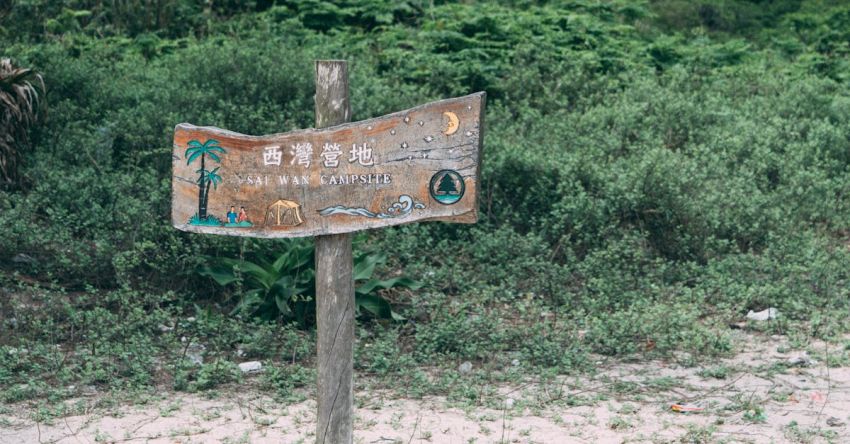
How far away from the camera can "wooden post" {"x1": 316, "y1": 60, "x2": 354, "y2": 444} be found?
461cm

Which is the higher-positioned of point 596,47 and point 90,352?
point 596,47

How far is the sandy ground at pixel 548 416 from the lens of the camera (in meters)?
5.54

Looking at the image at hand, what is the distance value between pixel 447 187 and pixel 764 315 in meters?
4.43

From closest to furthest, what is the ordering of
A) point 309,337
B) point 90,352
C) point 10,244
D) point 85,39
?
point 90,352 → point 309,337 → point 10,244 → point 85,39

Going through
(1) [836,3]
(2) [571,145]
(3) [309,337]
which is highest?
(1) [836,3]

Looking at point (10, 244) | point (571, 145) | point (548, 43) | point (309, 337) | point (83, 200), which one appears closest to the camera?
point (309, 337)

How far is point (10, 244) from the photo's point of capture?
26.4 ft

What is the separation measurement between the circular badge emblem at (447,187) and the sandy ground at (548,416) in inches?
64.8

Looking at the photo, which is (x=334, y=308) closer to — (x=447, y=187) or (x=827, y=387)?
(x=447, y=187)

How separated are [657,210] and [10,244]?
5393 millimetres

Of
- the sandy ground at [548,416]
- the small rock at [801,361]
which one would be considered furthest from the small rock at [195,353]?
the small rock at [801,361]

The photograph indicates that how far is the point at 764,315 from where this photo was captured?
7953 millimetres

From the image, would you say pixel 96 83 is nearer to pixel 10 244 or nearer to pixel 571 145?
pixel 10 244

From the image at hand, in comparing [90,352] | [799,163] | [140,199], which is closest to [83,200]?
[140,199]
